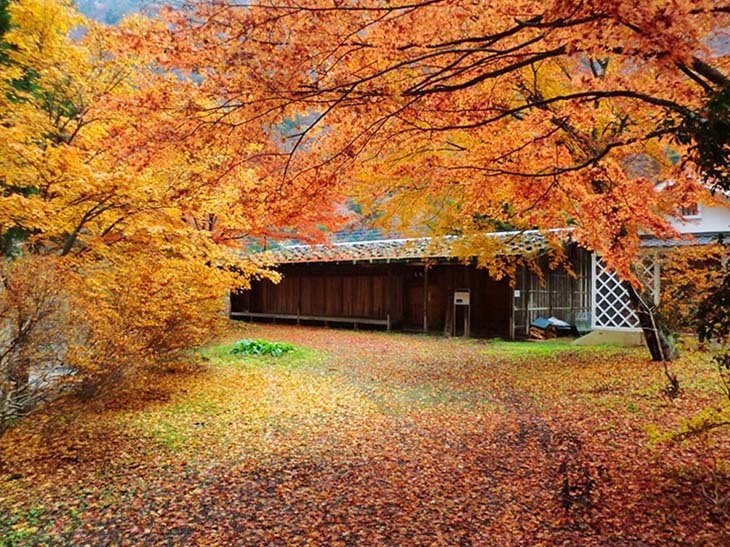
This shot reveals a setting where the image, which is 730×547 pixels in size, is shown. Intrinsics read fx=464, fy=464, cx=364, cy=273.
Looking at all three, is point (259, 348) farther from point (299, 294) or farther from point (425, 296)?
point (299, 294)

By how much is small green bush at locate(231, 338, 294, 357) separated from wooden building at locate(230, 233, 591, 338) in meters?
4.85

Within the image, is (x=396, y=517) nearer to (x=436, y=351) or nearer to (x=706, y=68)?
(x=706, y=68)

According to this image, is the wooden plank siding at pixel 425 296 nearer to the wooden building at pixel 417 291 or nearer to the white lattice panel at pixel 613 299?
the wooden building at pixel 417 291

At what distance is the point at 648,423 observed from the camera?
528cm

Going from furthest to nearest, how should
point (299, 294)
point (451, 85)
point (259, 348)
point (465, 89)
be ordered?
1. point (299, 294)
2. point (259, 348)
3. point (465, 89)
4. point (451, 85)

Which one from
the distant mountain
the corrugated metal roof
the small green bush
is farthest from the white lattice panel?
the distant mountain

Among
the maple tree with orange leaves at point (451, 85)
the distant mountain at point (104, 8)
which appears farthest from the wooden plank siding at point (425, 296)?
the distant mountain at point (104, 8)

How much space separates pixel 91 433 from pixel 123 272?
6.75 feet

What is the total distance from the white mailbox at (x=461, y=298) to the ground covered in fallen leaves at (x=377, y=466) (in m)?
6.93

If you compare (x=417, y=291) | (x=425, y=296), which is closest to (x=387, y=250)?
(x=417, y=291)

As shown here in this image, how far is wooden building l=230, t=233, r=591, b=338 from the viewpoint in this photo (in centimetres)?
1490

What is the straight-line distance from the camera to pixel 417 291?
17.1m

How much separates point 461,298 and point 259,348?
6.82 m

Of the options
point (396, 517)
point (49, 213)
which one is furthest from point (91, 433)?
point (396, 517)
